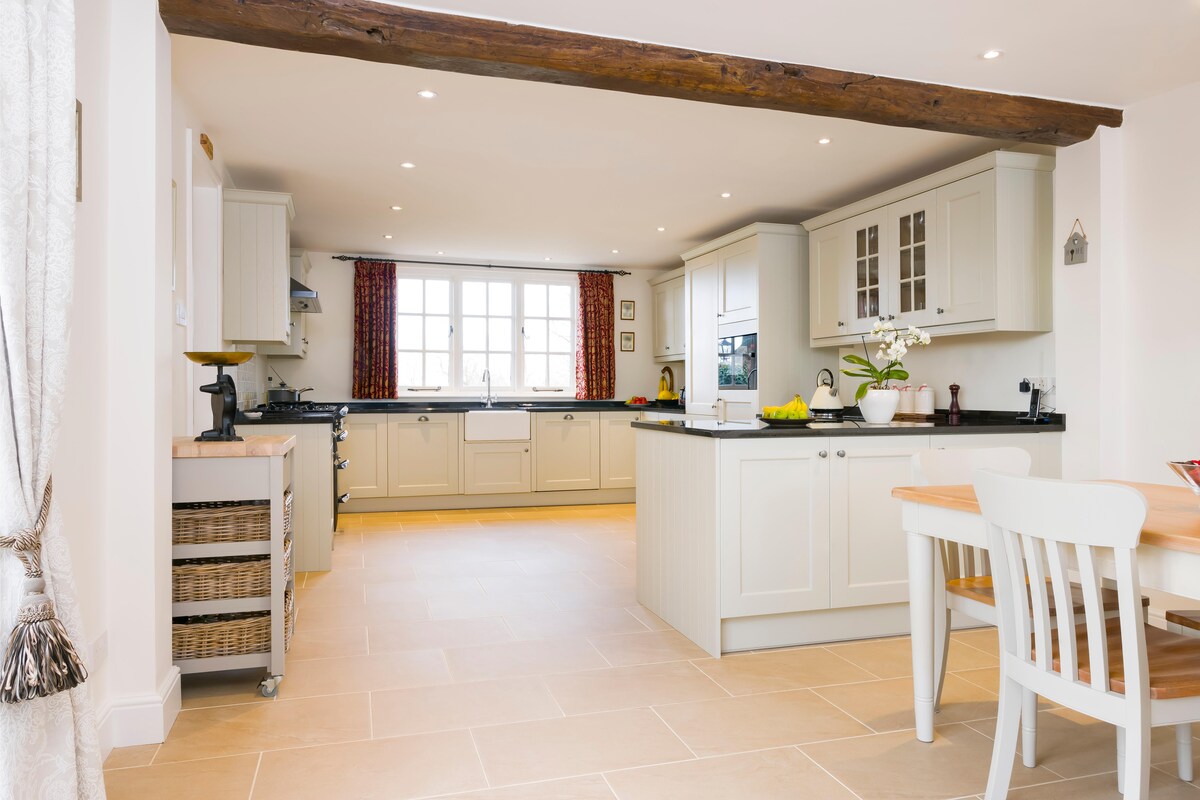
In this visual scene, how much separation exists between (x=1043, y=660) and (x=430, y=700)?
184 centimetres

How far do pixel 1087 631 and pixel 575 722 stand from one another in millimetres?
1461

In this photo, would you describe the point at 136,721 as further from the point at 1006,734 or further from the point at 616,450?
the point at 616,450

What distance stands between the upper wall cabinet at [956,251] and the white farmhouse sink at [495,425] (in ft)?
9.68

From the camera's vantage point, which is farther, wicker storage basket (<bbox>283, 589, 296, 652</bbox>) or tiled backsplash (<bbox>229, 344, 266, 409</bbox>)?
tiled backsplash (<bbox>229, 344, 266, 409</bbox>)

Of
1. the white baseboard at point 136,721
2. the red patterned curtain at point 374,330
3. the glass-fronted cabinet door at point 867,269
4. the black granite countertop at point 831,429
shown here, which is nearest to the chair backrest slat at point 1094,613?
the black granite countertop at point 831,429

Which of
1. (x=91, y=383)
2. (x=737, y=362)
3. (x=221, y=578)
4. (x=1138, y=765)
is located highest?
(x=737, y=362)

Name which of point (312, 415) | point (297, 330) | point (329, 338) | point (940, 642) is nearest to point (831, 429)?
point (940, 642)

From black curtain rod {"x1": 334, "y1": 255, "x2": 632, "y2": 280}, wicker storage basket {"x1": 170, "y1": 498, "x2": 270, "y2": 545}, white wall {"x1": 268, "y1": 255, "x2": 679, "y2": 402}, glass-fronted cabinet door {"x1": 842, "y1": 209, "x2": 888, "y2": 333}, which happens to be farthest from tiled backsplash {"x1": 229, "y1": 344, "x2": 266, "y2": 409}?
glass-fronted cabinet door {"x1": 842, "y1": 209, "x2": 888, "y2": 333}

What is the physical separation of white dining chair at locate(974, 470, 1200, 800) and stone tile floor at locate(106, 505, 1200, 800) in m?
0.46

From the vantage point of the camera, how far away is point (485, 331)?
7570mm

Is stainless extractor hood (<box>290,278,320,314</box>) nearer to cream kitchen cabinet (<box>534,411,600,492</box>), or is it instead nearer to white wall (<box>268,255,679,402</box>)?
white wall (<box>268,255,679,402</box>)

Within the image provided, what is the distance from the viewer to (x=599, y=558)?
4781mm

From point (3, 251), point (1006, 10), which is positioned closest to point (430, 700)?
point (3, 251)

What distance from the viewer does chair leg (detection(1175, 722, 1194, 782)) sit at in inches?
77.8
